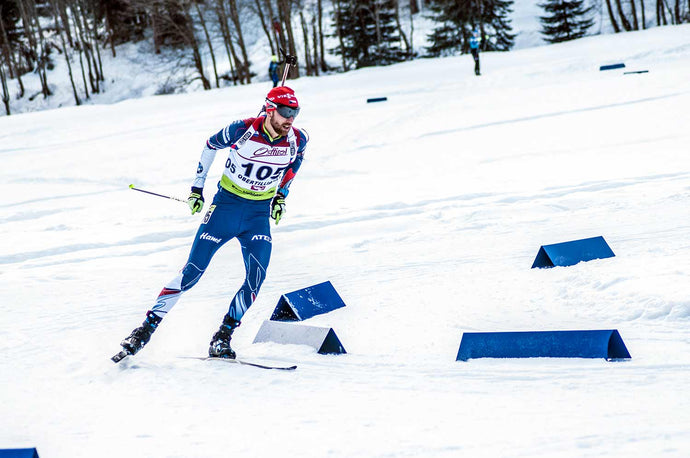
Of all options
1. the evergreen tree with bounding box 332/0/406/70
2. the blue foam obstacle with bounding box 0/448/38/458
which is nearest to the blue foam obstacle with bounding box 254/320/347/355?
the blue foam obstacle with bounding box 0/448/38/458

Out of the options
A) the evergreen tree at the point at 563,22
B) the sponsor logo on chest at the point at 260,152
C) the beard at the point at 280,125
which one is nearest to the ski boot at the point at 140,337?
the sponsor logo on chest at the point at 260,152

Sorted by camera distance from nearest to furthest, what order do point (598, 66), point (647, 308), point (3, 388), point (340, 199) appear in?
point (3, 388) < point (647, 308) < point (340, 199) < point (598, 66)

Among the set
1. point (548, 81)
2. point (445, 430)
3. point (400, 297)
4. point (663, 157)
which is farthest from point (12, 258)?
point (548, 81)

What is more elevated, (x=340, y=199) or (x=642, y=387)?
(x=642, y=387)

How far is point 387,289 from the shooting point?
5.79 m

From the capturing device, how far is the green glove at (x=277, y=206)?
15.5ft

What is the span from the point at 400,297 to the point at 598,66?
15958mm

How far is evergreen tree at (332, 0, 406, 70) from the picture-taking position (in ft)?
110

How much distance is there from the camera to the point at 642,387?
342cm

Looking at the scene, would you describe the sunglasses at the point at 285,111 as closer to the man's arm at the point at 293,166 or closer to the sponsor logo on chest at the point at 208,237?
the man's arm at the point at 293,166

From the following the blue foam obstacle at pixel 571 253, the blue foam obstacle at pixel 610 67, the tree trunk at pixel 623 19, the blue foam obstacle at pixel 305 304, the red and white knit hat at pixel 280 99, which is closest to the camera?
the red and white knit hat at pixel 280 99

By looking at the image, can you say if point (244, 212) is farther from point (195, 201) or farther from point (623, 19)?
point (623, 19)

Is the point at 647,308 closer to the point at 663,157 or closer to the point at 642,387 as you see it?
the point at 642,387

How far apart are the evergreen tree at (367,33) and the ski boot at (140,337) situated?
99.4 feet
